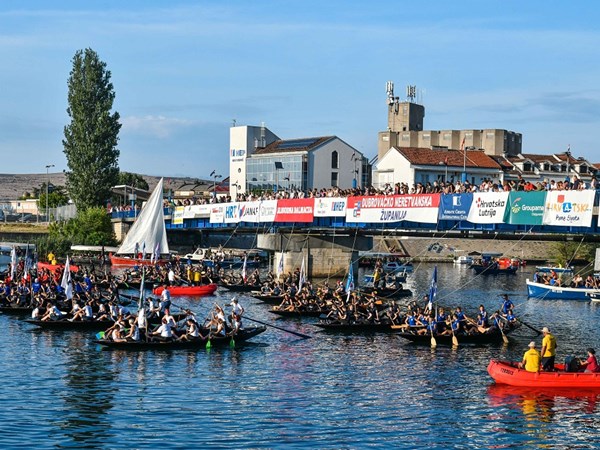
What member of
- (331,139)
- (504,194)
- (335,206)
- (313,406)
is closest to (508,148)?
(331,139)

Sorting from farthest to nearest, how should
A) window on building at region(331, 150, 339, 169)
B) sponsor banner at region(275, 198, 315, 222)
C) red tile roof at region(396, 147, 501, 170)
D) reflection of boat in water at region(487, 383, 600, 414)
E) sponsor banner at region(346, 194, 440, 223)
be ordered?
1. window on building at region(331, 150, 339, 169)
2. red tile roof at region(396, 147, 501, 170)
3. sponsor banner at region(275, 198, 315, 222)
4. sponsor banner at region(346, 194, 440, 223)
5. reflection of boat in water at region(487, 383, 600, 414)

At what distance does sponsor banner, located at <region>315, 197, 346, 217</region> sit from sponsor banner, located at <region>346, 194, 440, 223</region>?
993 mm

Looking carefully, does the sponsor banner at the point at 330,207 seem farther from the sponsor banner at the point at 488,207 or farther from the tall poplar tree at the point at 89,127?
the tall poplar tree at the point at 89,127

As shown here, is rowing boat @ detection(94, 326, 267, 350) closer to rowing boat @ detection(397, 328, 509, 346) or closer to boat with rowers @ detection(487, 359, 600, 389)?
rowing boat @ detection(397, 328, 509, 346)

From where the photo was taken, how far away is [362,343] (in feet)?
199

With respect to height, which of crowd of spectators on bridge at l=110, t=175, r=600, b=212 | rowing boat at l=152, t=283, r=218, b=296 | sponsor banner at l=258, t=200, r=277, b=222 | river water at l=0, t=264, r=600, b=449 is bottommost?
river water at l=0, t=264, r=600, b=449

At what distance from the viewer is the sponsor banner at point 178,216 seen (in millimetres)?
119000

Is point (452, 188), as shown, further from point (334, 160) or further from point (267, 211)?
point (334, 160)

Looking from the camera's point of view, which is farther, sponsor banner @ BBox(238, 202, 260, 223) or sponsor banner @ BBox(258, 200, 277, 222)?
sponsor banner @ BBox(238, 202, 260, 223)

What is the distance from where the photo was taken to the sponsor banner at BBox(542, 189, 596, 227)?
61562 mm

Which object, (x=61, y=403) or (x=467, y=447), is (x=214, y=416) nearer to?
(x=61, y=403)

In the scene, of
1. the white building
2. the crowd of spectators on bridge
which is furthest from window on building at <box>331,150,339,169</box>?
the crowd of spectators on bridge

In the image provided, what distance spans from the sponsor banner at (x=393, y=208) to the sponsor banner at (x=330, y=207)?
99 centimetres

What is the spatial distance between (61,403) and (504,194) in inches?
1483
